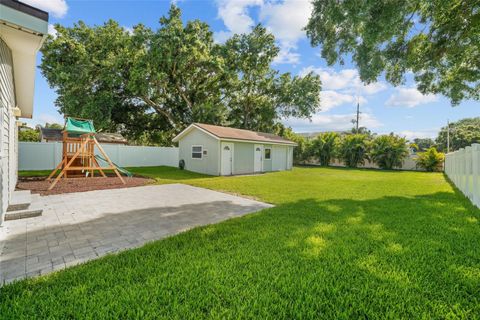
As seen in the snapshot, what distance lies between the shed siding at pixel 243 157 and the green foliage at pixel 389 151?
13.0 meters

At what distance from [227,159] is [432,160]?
17.3 m

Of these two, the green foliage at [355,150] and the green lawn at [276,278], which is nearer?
the green lawn at [276,278]

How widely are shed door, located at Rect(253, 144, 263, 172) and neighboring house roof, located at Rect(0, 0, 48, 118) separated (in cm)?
1193

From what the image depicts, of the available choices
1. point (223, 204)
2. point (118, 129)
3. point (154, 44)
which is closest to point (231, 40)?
A: point (154, 44)

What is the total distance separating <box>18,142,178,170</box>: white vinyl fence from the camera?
42.6ft

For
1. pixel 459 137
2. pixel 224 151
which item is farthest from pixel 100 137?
pixel 459 137

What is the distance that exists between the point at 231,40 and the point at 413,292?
912 inches

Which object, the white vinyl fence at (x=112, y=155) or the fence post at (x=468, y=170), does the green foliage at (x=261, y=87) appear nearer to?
the white vinyl fence at (x=112, y=155)

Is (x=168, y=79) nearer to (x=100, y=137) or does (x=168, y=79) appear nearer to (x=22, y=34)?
(x=100, y=137)

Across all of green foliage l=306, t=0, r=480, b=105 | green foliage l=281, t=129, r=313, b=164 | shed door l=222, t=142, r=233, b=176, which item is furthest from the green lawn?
green foliage l=281, t=129, r=313, b=164

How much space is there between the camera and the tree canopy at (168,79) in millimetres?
16500

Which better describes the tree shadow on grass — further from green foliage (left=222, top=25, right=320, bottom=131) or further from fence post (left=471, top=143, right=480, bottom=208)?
green foliage (left=222, top=25, right=320, bottom=131)

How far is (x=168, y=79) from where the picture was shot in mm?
19812

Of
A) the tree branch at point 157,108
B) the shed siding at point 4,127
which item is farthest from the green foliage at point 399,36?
the tree branch at point 157,108
